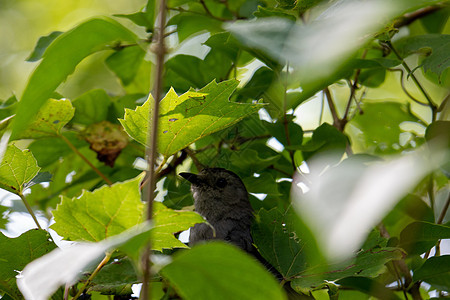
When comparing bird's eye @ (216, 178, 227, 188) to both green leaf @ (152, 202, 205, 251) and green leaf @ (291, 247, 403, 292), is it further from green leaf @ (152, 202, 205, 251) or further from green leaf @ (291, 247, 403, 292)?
green leaf @ (152, 202, 205, 251)

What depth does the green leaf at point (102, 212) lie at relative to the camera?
85 cm

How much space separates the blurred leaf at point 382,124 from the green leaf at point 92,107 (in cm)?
88

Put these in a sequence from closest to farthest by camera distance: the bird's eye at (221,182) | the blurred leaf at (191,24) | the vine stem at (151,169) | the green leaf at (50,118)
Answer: the vine stem at (151,169)
the green leaf at (50,118)
the blurred leaf at (191,24)
the bird's eye at (221,182)

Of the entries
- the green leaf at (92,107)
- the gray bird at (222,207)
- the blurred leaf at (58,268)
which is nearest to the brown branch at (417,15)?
the gray bird at (222,207)

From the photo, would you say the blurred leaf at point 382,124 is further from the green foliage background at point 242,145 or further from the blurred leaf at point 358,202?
the blurred leaf at point 358,202

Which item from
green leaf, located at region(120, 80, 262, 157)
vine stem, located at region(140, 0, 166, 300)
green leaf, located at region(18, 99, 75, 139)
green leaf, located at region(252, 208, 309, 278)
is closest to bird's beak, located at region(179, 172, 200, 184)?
green leaf, located at region(18, 99, 75, 139)

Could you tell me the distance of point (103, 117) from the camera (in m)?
1.79

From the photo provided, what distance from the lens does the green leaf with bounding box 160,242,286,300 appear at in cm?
69

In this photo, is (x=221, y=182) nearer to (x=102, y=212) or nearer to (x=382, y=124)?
(x=382, y=124)

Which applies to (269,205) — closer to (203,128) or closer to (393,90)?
(203,128)

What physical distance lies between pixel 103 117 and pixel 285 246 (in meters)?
0.85

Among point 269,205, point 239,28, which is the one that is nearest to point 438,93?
point 269,205

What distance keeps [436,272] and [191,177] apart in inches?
37.6

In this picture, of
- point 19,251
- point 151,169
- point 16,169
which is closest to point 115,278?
point 19,251
